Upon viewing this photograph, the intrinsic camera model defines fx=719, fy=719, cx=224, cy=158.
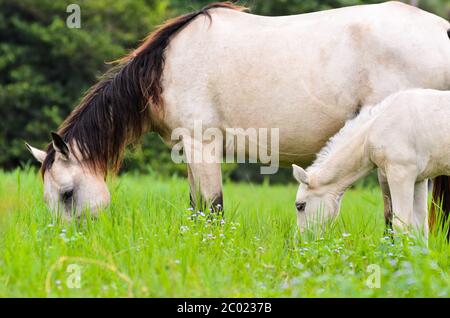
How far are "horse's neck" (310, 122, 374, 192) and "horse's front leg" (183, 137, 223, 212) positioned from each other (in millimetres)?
937

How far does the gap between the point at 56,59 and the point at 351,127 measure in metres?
13.6

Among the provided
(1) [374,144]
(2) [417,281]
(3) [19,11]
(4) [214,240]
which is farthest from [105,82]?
(3) [19,11]

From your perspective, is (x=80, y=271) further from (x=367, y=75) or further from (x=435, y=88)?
(x=435, y=88)

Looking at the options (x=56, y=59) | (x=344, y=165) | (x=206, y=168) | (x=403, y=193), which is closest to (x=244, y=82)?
(x=206, y=168)

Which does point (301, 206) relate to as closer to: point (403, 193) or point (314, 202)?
point (314, 202)

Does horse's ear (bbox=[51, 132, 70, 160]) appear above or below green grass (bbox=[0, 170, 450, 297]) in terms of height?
above

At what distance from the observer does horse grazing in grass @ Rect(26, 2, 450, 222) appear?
20.8ft

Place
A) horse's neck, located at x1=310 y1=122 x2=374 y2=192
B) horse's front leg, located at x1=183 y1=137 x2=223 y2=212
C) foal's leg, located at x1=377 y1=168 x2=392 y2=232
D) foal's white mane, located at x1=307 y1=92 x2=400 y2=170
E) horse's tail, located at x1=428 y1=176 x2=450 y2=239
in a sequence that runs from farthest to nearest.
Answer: horse's front leg, located at x1=183 y1=137 x2=223 y2=212
horse's tail, located at x1=428 y1=176 x2=450 y2=239
foal's leg, located at x1=377 y1=168 x2=392 y2=232
horse's neck, located at x1=310 y1=122 x2=374 y2=192
foal's white mane, located at x1=307 y1=92 x2=400 y2=170

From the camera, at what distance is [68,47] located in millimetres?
17812

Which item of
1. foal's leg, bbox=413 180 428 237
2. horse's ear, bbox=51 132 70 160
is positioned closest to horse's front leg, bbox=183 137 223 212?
horse's ear, bbox=51 132 70 160

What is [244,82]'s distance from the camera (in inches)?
259

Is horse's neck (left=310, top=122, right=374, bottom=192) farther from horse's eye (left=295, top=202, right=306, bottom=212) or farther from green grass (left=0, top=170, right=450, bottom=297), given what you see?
green grass (left=0, top=170, right=450, bottom=297)

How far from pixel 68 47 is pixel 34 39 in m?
1.14

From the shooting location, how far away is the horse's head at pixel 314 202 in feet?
20.5
